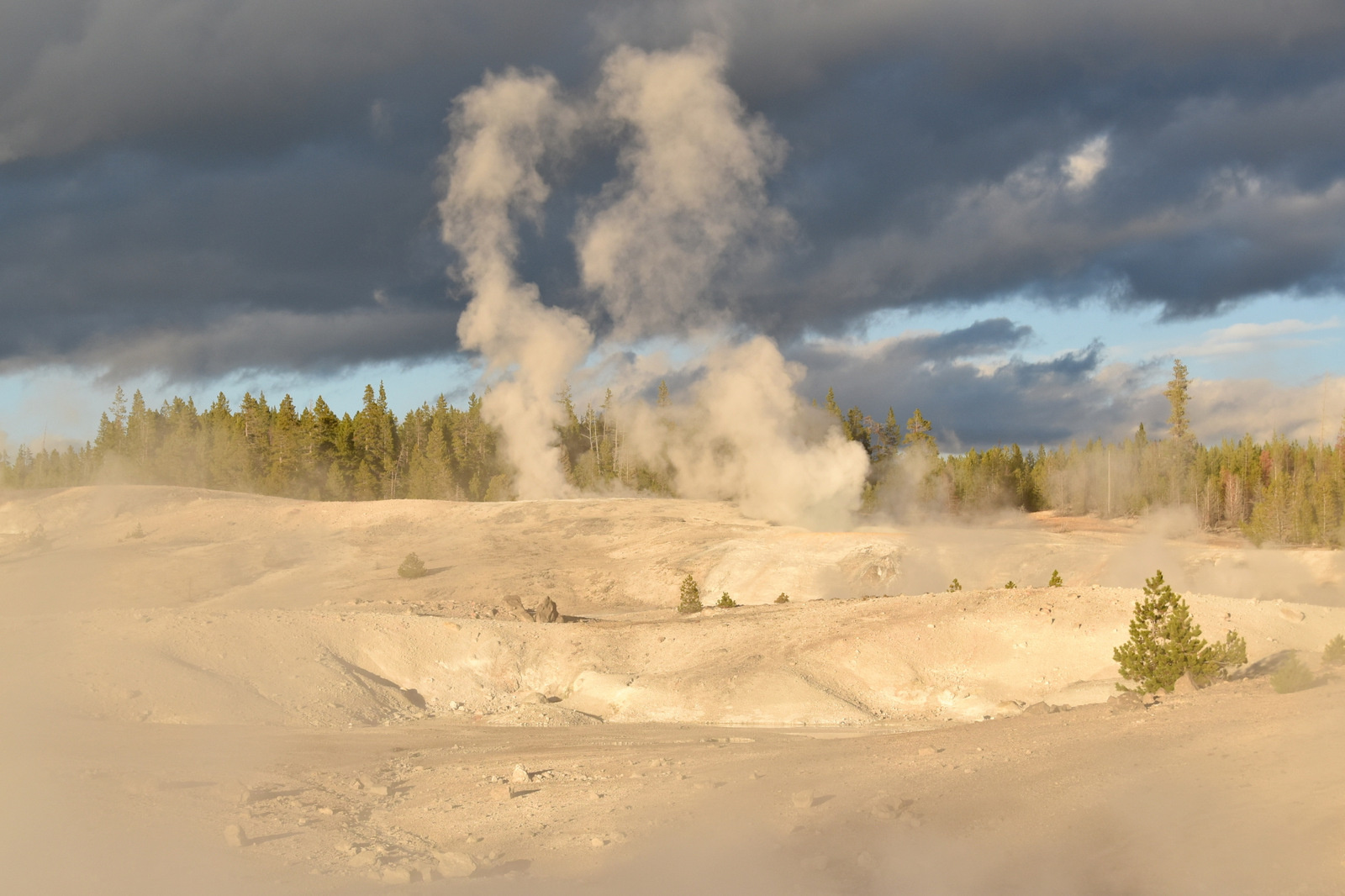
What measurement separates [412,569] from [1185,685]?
1377 inches

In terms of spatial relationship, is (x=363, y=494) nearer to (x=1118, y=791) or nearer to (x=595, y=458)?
(x=595, y=458)

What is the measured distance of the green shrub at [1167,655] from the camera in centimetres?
2186

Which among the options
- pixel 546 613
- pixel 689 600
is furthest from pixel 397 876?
pixel 689 600

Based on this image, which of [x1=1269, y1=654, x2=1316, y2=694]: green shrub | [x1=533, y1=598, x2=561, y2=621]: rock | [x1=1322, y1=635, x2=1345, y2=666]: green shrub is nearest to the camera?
[x1=1269, y1=654, x2=1316, y2=694]: green shrub

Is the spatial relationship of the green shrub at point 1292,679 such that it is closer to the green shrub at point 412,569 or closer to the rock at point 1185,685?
the rock at point 1185,685

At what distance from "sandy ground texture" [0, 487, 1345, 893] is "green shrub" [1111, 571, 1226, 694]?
4.85ft

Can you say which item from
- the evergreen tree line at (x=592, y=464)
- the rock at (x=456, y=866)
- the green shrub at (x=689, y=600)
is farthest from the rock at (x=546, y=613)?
the evergreen tree line at (x=592, y=464)

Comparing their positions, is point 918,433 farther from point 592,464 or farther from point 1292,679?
point 1292,679

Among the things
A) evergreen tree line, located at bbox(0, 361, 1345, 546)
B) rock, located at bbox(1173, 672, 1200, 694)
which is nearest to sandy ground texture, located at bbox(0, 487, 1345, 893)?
rock, located at bbox(1173, 672, 1200, 694)

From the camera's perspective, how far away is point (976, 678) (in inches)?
1058

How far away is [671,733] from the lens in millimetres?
22766

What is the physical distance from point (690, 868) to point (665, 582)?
34.6 meters

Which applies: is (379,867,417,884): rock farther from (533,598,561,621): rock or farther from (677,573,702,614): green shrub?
(677,573,702,614): green shrub

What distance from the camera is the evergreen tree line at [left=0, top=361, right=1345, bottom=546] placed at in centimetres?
9669
